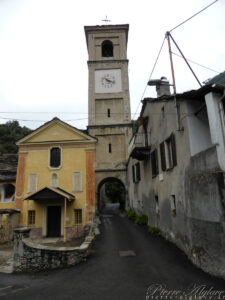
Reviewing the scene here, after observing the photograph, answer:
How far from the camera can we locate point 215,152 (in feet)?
19.6

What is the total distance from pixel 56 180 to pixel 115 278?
38.5ft

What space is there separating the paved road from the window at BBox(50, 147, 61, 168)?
9.68 metres

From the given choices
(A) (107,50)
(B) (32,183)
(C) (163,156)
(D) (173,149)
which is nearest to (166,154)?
(C) (163,156)

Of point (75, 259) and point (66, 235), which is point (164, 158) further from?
point (66, 235)

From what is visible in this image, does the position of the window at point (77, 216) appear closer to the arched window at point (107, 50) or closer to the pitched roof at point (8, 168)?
the pitched roof at point (8, 168)

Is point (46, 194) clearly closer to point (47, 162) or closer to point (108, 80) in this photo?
point (47, 162)

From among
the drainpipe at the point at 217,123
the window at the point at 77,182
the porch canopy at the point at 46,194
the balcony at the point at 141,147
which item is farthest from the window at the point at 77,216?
the drainpipe at the point at 217,123

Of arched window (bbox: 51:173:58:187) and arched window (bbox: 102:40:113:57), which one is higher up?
arched window (bbox: 102:40:113:57)

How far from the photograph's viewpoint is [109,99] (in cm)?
2689

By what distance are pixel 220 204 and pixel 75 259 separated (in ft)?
20.8

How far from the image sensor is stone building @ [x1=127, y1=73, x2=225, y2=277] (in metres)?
5.91

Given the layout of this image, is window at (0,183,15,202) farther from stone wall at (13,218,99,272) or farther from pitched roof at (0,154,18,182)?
stone wall at (13,218,99,272)

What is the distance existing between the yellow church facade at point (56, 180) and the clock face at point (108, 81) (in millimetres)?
11532

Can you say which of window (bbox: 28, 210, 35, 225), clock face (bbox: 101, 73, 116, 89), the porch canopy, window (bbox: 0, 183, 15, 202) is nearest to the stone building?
the porch canopy
